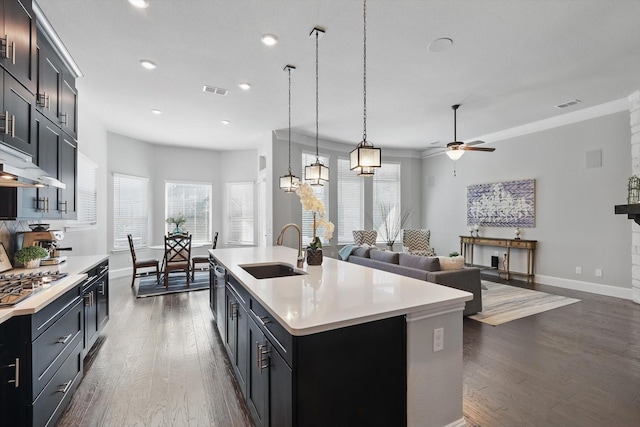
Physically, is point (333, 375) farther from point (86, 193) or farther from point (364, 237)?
point (364, 237)

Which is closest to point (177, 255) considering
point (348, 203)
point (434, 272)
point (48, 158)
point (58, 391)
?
point (48, 158)

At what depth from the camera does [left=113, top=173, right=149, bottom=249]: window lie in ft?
21.5

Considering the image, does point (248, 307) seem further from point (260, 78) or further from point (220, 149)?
point (220, 149)

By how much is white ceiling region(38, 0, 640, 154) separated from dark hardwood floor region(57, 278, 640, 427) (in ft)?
10.4

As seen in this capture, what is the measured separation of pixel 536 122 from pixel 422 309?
6.15 meters

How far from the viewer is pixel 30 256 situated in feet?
8.47

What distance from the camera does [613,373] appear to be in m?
2.58

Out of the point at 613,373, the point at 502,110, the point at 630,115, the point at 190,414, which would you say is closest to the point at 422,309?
the point at 190,414

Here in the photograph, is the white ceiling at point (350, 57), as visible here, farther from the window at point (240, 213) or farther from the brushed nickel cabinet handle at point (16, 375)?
the brushed nickel cabinet handle at point (16, 375)

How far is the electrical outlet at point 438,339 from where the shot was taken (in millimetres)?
1666

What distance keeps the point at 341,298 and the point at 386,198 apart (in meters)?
7.02

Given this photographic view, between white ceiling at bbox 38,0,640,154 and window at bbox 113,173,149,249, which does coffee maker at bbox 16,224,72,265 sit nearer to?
white ceiling at bbox 38,0,640,154

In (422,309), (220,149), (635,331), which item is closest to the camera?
(422,309)

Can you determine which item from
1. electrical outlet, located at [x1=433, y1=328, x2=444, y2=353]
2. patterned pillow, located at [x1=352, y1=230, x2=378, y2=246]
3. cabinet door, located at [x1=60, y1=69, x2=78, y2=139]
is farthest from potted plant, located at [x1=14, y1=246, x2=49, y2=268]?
patterned pillow, located at [x1=352, y1=230, x2=378, y2=246]
